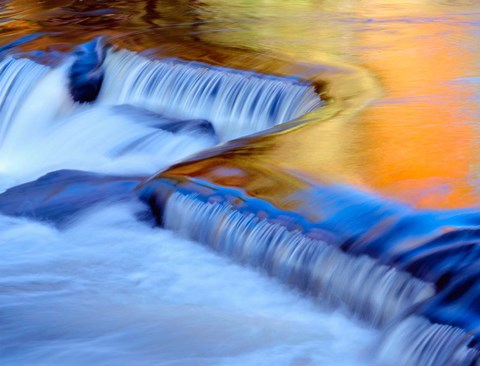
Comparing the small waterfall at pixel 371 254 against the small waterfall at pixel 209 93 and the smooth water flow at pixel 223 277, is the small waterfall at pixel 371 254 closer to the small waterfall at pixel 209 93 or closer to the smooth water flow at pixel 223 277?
the smooth water flow at pixel 223 277

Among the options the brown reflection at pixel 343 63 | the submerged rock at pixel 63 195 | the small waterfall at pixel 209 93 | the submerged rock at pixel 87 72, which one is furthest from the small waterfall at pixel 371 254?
the submerged rock at pixel 87 72

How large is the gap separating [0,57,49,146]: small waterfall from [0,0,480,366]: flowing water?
2cm

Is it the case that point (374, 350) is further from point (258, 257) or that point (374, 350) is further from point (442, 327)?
point (258, 257)

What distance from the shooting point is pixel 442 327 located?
3475 millimetres

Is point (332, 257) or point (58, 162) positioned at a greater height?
point (332, 257)

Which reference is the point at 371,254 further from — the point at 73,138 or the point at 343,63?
the point at 73,138

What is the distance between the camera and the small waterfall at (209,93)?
21.8ft

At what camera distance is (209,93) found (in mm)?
7086

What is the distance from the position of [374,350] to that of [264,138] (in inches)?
72.6

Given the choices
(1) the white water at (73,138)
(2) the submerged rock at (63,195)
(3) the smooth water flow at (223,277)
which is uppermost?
(3) the smooth water flow at (223,277)

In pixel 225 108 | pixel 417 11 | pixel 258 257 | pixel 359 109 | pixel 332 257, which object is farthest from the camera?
pixel 417 11

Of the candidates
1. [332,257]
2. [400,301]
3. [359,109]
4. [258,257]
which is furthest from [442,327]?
[359,109]

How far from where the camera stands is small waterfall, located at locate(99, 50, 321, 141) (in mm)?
6633

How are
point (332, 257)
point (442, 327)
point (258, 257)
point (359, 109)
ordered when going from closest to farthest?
point (442, 327), point (332, 257), point (258, 257), point (359, 109)
